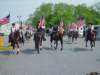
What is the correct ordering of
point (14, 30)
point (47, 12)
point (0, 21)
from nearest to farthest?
1. point (14, 30)
2. point (0, 21)
3. point (47, 12)

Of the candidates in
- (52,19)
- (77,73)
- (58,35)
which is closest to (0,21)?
(58,35)

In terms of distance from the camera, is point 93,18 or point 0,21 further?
point 93,18

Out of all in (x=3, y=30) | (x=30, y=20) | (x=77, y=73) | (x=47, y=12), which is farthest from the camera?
(x=30, y=20)

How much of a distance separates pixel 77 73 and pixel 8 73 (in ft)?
9.23

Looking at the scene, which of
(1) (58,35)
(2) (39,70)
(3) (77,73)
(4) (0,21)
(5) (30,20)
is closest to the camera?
(3) (77,73)

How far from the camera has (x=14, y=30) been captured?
24.7m

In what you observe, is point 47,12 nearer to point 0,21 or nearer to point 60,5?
point 60,5

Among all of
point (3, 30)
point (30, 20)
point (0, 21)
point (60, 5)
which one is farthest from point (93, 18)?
point (0, 21)

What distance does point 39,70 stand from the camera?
51.8 feet

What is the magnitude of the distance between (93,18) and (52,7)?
16.1 meters

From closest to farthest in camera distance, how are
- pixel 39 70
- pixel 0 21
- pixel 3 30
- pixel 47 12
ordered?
1. pixel 39 70
2. pixel 0 21
3. pixel 3 30
4. pixel 47 12

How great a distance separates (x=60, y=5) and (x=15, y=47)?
113 metres

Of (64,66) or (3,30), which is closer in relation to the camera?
(64,66)

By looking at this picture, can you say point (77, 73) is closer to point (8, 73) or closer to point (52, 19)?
point (8, 73)
